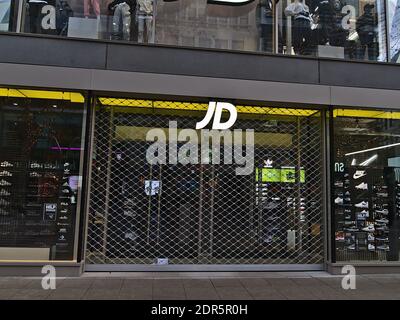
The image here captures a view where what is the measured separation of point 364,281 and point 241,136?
352 centimetres

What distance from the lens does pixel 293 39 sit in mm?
8891

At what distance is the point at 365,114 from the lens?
878cm

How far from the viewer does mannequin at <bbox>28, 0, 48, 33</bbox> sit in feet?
26.6

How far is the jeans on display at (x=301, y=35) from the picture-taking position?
8.84m

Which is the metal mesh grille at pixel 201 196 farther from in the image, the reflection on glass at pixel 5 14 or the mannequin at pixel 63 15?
the reflection on glass at pixel 5 14

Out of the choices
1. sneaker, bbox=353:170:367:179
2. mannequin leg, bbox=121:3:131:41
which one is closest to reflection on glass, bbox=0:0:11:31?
mannequin leg, bbox=121:3:131:41

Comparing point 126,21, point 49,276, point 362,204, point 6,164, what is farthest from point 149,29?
point 362,204

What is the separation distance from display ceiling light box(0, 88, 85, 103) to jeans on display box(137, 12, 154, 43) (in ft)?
5.49

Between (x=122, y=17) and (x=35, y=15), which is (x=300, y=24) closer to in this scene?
(x=122, y=17)

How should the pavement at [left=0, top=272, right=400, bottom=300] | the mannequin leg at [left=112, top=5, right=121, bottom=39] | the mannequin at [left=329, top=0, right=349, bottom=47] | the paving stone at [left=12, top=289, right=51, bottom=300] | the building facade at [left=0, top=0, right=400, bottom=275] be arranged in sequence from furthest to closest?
the mannequin at [left=329, top=0, right=349, bottom=47] → the mannequin leg at [left=112, top=5, right=121, bottom=39] → the building facade at [left=0, top=0, right=400, bottom=275] → the pavement at [left=0, top=272, right=400, bottom=300] → the paving stone at [left=12, top=289, right=51, bottom=300]

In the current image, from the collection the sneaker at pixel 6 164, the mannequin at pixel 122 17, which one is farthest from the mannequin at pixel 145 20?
the sneaker at pixel 6 164

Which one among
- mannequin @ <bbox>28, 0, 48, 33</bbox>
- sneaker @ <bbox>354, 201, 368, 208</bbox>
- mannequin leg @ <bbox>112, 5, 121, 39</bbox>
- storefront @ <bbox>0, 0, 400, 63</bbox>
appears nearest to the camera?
mannequin @ <bbox>28, 0, 48, 33</bbox>

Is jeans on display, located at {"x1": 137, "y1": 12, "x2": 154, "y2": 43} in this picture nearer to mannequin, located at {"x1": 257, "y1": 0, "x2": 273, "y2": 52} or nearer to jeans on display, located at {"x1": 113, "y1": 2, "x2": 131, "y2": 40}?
jeans on display, located at {"x1": 113, "y1": 2, "x2": 131, "y2": 40}
